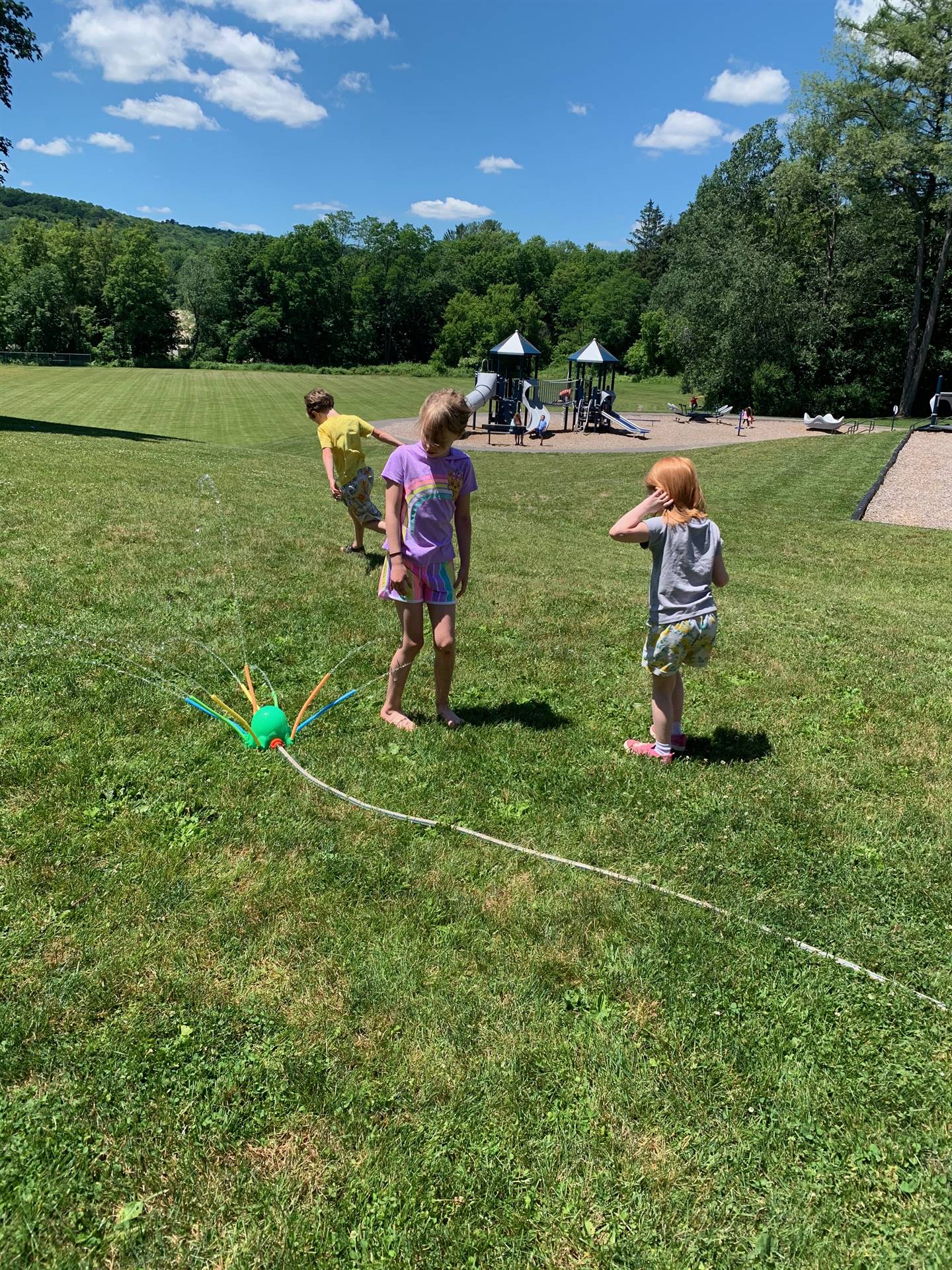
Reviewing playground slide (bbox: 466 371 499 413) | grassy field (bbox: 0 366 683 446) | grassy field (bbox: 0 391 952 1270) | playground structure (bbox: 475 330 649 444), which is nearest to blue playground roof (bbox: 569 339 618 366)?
playground structure (bbox: 475 330 649 444)

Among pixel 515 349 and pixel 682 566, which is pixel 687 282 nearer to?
pixel 515 349

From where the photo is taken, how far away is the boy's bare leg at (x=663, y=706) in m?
4.16

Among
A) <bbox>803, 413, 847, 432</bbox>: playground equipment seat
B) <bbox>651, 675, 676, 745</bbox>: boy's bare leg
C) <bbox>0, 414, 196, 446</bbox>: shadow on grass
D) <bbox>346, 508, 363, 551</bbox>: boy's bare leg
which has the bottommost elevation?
<bbox>651, 675, 676, 745</bbox>: boy's bare leg

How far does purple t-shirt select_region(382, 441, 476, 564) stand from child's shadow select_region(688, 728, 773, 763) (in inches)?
74.0

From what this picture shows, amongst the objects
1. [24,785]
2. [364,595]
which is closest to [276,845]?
[24,785]

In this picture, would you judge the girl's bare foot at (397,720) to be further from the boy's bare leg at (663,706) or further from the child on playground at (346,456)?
→ the child on playground at (346,456)

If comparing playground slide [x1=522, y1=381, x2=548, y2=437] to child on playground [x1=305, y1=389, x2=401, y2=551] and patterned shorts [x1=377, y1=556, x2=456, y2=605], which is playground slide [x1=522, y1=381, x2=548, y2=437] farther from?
patterned shorts [x1=377, y1=556, x2=456, y2=605]

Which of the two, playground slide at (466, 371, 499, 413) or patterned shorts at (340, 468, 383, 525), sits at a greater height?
playground slide at (466, 371, 499, 413)

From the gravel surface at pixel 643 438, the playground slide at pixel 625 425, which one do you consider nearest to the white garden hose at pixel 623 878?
the gravel surface at pixel 643 438

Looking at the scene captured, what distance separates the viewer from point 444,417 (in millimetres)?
3932

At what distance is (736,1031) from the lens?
2.61m

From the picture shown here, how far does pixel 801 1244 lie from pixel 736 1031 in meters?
0.66

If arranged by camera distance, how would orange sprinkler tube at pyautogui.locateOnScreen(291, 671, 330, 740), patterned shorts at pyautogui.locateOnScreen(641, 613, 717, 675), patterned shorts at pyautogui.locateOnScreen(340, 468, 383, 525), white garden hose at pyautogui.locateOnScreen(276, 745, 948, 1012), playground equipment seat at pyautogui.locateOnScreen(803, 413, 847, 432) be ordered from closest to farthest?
white garden hose at pyautogui.locateOnScreen(276, 745, 948, 1012) → patterned shorts at pyautogui.locateOnScreen(641, 613, 717, 675) → orange sprinkler tube at pyautogui.locateOnScreen(291, 671, 330, 740) → patterned shorts at pyautogui.locateOnScreen(340, 468, 383, 525) → playground equipment seat at pyautogui.locateOnScreen(803, 413, 847, 432)

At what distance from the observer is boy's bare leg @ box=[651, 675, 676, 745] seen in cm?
416
